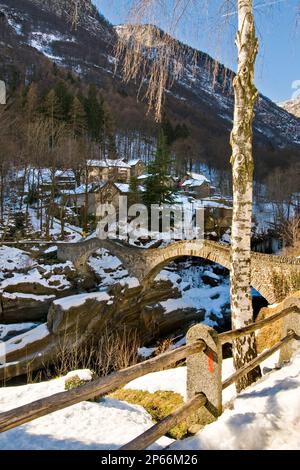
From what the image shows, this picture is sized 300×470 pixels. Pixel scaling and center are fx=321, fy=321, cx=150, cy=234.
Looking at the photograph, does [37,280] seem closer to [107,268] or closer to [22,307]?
[22,307]

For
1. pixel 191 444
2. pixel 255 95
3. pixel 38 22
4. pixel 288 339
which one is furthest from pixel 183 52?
pixel 38 22

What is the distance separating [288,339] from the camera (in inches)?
173

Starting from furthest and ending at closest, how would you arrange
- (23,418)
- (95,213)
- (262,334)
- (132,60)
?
(95,213) < (262,334) < (132,60) < (23,418)

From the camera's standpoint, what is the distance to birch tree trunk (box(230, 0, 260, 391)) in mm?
4219

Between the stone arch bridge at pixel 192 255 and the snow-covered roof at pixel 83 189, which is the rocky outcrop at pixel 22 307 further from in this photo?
the snow-covered roof at pixel 83 189

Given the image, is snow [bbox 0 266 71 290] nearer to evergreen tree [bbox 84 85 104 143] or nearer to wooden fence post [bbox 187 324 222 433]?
wooden fence post [bbox 187 324 222 433]

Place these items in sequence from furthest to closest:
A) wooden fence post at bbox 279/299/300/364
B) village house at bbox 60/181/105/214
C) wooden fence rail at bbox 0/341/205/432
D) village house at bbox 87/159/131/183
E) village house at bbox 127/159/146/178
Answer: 1. village house at bbox 127/159/146/178
2. village house at bbox 87/159/131/183
3. village house at bbox 60/181/105/214
4. wooden fence post at bbox 279/299/300/364
5. wooden fence rail at bbox 0/341/205/432

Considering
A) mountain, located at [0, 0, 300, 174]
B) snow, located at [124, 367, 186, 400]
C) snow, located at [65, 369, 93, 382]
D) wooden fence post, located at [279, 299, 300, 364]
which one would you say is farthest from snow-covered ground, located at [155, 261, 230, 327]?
wooden fence post, located at [279, 299, 300, 364]

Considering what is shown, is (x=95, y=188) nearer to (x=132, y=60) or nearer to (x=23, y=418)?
(x=132, y=60)

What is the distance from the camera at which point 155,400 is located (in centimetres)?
516

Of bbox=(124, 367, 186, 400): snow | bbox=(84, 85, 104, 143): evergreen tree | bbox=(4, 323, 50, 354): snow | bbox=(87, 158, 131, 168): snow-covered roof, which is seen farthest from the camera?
bbox=(84, 85, 104, 143): evergreen tree

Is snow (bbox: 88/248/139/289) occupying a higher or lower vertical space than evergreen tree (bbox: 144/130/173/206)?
lower

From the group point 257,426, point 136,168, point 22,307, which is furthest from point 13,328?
point 136,168
